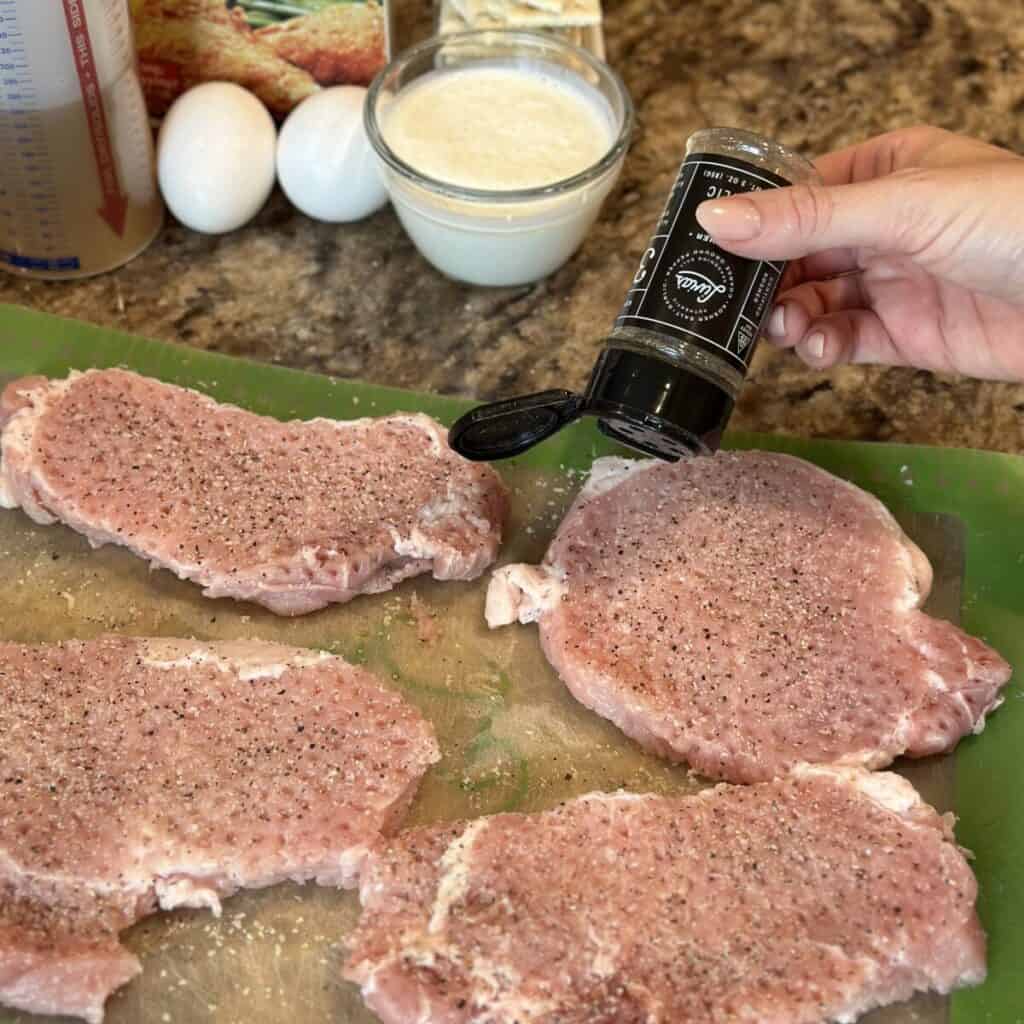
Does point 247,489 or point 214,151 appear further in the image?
point 214,151

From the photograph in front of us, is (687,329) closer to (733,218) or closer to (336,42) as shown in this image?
(733,218)

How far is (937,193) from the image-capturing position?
6.07 feet

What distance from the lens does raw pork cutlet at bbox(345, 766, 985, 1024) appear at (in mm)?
1676

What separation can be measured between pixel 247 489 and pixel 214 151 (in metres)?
0.77

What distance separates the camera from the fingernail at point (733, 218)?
70.2 inches

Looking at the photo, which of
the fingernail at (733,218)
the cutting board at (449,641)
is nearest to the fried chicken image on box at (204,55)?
the cutting board at (449,641)

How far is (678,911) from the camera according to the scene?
1.75 metres

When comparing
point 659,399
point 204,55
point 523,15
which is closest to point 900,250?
point 659,399

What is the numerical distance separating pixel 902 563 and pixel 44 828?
141cm

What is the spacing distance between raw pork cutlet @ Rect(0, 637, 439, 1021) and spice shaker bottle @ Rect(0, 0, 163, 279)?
0.92 metres

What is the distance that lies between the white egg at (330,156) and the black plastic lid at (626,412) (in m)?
0.84

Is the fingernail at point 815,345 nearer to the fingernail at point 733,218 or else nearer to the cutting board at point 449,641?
the cutting board at point 449,641

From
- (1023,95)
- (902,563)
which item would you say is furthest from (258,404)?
(1023,95)

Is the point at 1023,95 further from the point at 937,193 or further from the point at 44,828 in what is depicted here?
the point at 44,828
